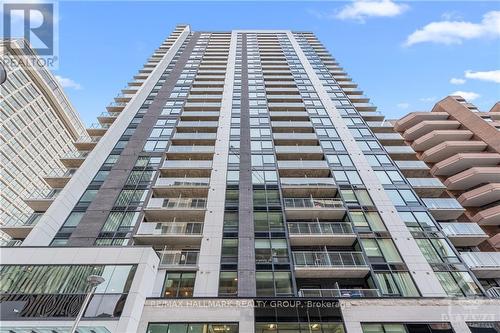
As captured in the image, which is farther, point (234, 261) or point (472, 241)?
point (472, 241)

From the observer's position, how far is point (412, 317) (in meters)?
16.5

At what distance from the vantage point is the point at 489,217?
87.8 ft

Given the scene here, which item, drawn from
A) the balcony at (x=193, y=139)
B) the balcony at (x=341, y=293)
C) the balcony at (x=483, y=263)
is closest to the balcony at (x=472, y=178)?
the balcony at (x=483, y=263)

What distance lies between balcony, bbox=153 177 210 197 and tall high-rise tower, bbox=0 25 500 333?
17 centimetres

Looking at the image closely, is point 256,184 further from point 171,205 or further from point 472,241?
point 472,241

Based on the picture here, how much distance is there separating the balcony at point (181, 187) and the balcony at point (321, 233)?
8286 millimetres

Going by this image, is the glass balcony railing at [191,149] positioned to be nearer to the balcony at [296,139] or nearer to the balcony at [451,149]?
the balcony at [296,139]

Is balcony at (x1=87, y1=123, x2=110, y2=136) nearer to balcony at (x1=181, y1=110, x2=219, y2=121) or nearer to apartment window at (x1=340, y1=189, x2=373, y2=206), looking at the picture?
balcony at (x1=181, y1=110, x2=219, y2=121)

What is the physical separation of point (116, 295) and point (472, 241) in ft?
87.9

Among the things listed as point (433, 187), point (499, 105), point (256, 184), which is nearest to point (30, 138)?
point (256, 184)

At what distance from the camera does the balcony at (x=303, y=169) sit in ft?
93.2

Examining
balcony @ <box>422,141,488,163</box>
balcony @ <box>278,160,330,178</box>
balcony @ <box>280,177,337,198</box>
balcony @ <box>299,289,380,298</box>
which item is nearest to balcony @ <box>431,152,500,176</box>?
balcony @ <box>422,141,488,163</box>

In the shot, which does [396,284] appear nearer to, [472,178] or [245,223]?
[245,223]

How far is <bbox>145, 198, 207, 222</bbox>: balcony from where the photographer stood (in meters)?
23.8
